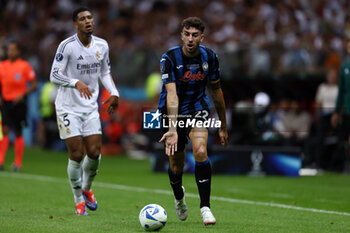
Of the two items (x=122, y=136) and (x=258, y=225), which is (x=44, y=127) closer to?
(x=122, y=136)

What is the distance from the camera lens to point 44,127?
26.3 m

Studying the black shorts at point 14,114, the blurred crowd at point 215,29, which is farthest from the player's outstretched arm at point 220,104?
the blurred crowd at point 215,29

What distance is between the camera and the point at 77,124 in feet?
28.8

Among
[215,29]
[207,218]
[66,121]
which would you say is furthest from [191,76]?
[215,29]

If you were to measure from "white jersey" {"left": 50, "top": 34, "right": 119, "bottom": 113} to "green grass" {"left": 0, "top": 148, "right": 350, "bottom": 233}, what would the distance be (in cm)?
138

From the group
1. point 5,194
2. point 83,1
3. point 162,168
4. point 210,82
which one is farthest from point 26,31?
point 210,82

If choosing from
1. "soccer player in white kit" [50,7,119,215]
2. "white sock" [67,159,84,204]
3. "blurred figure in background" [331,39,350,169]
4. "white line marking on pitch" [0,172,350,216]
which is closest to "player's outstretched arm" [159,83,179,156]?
"soccer player in white kit" [50,7,119,215]

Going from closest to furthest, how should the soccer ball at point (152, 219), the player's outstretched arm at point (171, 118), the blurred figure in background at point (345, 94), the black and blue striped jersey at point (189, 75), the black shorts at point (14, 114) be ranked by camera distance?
1. the soccer ball at point (152, 219)
2. the player's outstretched arm at point (171, 118)
3. the black and blue striped jersey at point (189, 75)
4. the blurred figure in background at point (345, 94)
5. the black shorts at point (14, 114)

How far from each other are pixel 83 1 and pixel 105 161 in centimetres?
1186

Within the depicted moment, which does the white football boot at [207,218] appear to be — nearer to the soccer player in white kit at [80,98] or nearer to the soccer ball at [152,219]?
the soccer ball at [152,219]

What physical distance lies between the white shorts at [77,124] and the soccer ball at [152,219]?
1.92 m

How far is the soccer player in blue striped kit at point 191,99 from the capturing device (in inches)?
299

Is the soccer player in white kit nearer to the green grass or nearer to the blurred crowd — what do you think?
the green grass

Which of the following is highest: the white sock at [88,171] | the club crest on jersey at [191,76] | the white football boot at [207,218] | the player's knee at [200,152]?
the club crest on jersey at [191,76]
